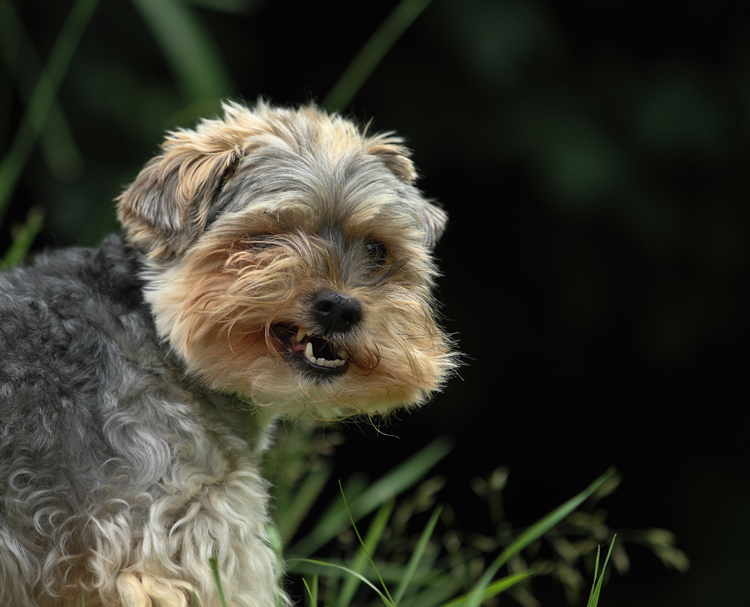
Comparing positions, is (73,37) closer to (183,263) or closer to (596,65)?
(183,263)

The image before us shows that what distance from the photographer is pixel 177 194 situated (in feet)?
9.41

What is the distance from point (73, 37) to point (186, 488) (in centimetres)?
329

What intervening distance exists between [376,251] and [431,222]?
1.98ft

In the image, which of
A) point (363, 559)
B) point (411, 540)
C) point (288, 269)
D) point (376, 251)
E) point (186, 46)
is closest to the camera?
point (288, 269)

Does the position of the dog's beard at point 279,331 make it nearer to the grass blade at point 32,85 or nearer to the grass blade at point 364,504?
the grass blade at point 364,504

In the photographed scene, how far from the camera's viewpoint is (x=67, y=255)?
3.11m

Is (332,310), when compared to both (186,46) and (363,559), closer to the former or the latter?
(363,559)

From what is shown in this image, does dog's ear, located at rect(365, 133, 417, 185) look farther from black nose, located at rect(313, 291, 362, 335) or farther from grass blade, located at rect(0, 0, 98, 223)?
grass blade, located at rect(0, 0, 98, 223)

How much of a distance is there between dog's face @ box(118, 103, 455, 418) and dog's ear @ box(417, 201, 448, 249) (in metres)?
0.35

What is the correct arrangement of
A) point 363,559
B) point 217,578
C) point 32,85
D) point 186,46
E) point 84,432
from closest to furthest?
point 217,578 → point 84,432 → point 363,559 → point 186,46 → point 32,85

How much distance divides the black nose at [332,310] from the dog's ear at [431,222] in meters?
0.80

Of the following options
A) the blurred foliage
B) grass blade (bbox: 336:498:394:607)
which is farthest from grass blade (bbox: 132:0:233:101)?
grass blade (bbox: 336:498:394:607)

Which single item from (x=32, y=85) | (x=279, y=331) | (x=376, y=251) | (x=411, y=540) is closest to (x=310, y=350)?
(x=279, y=331)

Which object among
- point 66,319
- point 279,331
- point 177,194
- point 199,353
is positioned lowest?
point 66,319
